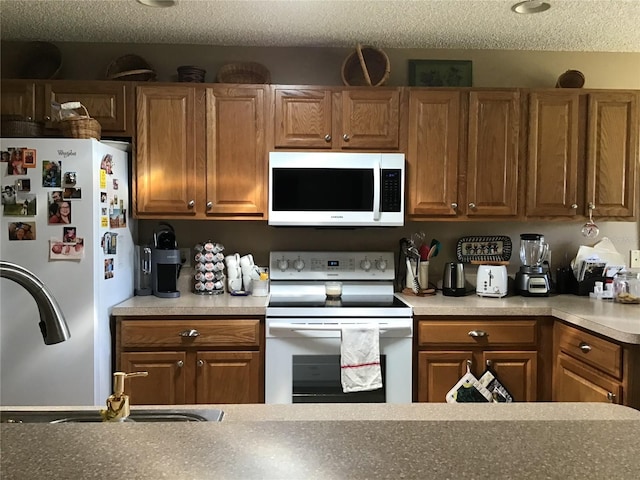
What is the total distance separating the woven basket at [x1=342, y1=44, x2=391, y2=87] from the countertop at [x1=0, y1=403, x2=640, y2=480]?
2630 millimetres

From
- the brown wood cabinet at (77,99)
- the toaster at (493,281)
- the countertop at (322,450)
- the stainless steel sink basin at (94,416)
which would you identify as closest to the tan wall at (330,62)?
the brown wood cabinet at (77,99)

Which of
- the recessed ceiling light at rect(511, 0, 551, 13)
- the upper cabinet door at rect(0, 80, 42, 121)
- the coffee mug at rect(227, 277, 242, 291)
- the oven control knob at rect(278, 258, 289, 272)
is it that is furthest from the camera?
the oven control knob at rect(278, 258, 289, 272)

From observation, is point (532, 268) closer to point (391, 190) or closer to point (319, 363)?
point (391, 190)

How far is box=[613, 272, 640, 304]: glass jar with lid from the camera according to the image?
2914 millimetres

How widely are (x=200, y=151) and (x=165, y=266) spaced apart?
658 mm

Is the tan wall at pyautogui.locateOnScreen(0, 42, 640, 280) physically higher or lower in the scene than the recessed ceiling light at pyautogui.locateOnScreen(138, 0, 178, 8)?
lower

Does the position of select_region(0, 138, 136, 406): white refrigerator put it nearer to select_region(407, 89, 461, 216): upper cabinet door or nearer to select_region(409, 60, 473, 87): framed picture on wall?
select_region(407, 89, 461, 216): upper cabinet door

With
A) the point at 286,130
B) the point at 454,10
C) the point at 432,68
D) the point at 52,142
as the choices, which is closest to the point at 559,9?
the point at 454,10

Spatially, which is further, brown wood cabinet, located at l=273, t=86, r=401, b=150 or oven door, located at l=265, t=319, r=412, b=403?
brown wood cabinet, located at l=273, t=86, r=401, b=150

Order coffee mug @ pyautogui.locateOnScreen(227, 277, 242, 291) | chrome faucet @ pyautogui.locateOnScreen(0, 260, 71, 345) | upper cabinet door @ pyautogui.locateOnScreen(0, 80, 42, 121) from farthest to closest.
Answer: coffee mug @ pyautogui.locateOnScreen(227, 277, 242, 291), upper cabinet door @ pyautogui.locateOnScreen(0, 80, 42, 121), chrome faucet @ pyautogui.locateOnScreen(0, 260, 71, 345)

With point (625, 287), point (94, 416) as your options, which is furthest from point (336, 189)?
point (94, 416)

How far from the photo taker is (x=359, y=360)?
→ 8.49 feet

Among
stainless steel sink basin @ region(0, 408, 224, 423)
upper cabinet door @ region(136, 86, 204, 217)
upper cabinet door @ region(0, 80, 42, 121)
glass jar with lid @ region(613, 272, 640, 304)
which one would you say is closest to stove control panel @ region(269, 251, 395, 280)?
upper cabinet door @ region(136, 86, 204, 217)

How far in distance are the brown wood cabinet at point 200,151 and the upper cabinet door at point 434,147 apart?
0.83 m
